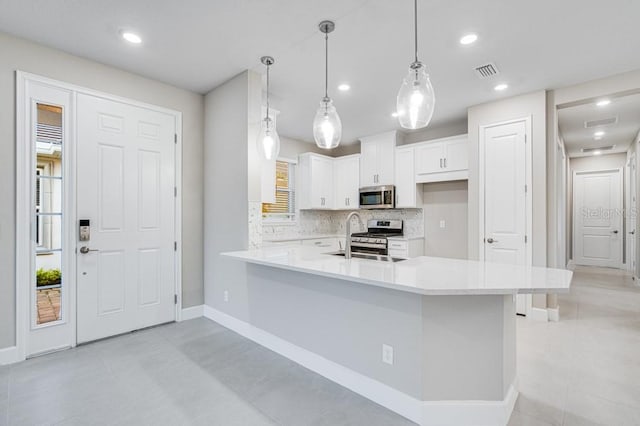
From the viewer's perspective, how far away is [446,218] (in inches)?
197

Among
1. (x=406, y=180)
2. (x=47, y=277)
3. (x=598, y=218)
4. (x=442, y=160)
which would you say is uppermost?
(x=442, y=160)

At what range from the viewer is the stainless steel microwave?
5184 mm

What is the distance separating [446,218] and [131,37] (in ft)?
15.3

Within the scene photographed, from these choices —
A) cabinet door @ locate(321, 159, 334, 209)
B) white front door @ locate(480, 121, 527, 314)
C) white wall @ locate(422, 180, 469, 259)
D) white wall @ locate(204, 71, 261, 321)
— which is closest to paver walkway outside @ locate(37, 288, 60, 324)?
white wall @ locate(204, 71, 261, 321)

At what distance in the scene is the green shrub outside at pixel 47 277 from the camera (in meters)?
2.73

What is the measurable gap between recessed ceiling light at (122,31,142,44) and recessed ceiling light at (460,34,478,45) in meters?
2.75

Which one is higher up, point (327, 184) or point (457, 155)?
point (457, 155)

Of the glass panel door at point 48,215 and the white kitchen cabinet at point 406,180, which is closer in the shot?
the glass panel door at point 48,215

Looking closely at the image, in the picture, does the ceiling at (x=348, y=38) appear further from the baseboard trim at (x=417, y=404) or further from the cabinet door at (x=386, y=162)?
the baseboard trim at (x=417, y=404)

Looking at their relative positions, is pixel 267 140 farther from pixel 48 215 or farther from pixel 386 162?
pixel 386 162

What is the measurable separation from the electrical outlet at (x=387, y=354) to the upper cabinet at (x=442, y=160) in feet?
10.6

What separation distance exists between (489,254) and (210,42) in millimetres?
3959

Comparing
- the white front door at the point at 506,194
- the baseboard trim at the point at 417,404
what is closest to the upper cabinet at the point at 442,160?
the white front door at the point at 506,194

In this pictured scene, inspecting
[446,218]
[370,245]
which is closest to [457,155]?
[446,218]
